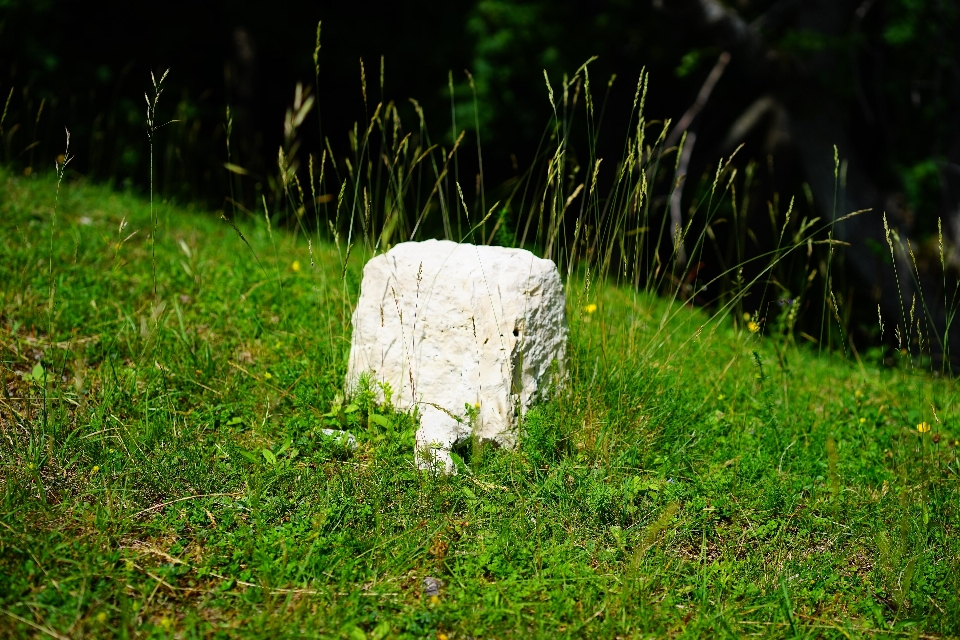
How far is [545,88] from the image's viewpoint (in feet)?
21.8

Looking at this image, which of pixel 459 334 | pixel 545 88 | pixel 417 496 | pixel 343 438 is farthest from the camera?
pixel 545 88

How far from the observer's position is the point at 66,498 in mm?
2293

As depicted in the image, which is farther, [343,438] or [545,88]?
[545,88]

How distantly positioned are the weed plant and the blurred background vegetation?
2.51 m

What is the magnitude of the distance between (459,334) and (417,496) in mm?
632

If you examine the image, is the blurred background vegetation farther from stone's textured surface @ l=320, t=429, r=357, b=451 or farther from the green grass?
stone's textured surface @ l=320, t=429, r=357, b=451

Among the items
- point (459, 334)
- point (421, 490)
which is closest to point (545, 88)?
point (459, 334)

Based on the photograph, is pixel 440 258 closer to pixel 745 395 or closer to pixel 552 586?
pixel 552 586

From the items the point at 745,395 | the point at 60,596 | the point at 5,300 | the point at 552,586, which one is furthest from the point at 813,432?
the point at 5,300

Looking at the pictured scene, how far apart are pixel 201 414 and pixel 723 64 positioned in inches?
202

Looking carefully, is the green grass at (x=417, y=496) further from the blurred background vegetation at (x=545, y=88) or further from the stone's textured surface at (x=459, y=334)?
the blurred background vegetation at (x=545, y=88)

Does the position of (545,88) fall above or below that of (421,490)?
above

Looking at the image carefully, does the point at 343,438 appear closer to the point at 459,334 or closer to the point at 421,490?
the point at 421,490

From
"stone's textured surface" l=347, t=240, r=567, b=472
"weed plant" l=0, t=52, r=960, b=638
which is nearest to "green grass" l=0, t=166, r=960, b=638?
"weed plant" l=0, t=52, r=960, b=638
